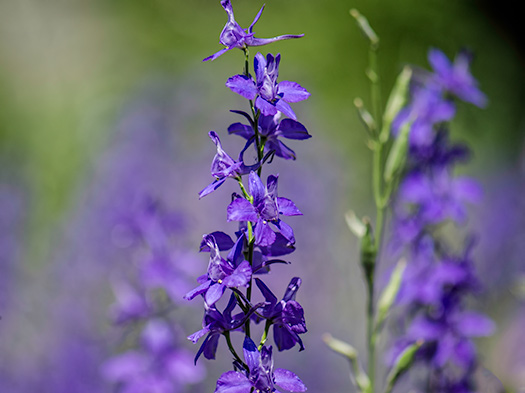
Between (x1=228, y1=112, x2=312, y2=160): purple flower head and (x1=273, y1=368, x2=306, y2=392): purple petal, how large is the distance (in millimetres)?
290

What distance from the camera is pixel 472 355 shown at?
156cm

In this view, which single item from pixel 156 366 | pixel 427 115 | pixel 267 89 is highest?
pixel 427 115

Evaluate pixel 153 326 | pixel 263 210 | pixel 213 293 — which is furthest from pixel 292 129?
pixel 153 326


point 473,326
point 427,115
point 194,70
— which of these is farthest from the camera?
point 194,70

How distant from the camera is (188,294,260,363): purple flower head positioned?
0.82m

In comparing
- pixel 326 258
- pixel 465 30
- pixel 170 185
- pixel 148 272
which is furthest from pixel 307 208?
pixel 465 30

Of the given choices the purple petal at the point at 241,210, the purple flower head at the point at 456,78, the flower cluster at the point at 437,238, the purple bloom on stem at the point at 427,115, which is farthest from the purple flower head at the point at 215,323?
the purple flower head at the point at 456,78

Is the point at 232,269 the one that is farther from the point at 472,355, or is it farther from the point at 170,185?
the point at 170,185

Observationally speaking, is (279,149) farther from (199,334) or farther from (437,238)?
(437,238)

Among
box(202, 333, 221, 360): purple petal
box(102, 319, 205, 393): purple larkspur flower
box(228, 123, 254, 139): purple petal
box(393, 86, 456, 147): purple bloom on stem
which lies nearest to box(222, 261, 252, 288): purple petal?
box(202, 333, 221, 360): purple petal

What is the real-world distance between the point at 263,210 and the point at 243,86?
166 mm

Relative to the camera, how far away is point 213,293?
0.82 meters

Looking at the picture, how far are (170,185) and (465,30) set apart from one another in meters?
4.55

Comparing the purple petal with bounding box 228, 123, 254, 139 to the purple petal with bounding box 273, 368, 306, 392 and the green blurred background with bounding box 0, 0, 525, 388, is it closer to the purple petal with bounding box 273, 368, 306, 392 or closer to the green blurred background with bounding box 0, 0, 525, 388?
the purple petal with bounding box 273, 368, 306, 392
